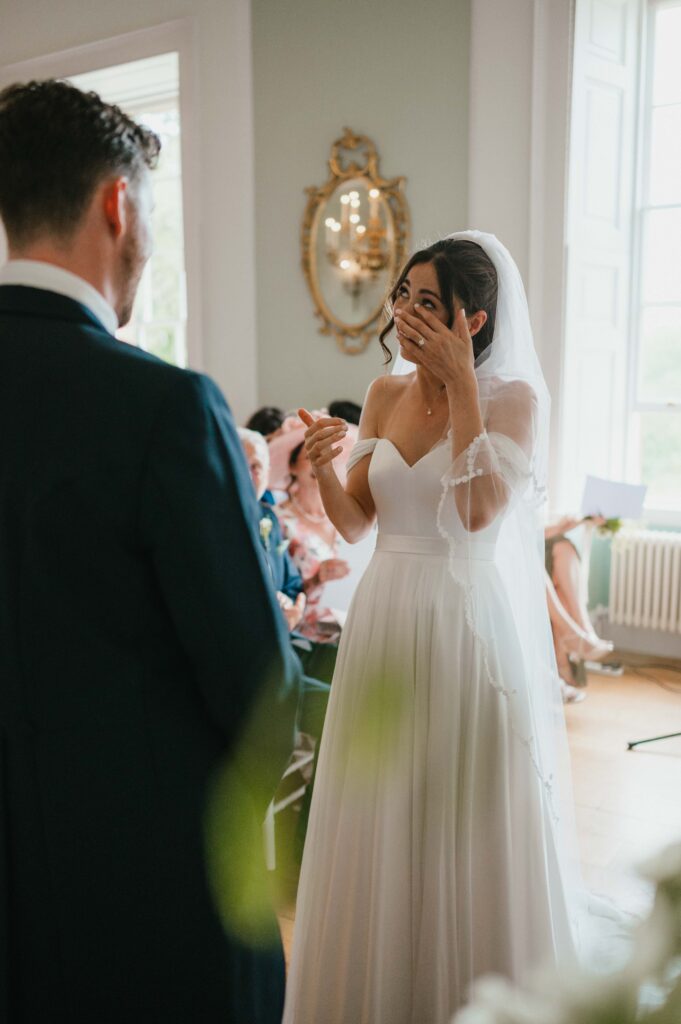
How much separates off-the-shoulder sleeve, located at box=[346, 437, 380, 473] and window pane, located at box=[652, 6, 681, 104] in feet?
12.6

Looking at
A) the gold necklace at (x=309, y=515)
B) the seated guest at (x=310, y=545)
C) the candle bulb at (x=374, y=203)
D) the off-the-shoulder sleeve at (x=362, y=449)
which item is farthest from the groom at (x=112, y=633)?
the candle bulb at (x=374, y=203)

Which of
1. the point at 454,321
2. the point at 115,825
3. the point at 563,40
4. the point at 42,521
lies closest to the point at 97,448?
the point at 42,521

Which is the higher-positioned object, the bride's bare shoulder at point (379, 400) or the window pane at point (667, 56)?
the window pane at point (667, 56)

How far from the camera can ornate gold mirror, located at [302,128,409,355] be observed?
4.75 meters

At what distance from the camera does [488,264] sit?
1702mm

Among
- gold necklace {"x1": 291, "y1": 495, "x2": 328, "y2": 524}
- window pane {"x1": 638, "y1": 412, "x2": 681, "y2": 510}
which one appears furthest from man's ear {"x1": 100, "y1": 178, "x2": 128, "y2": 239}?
window pane {"x1": 638, "y1": 412, "x2": 681, "y2": 510}

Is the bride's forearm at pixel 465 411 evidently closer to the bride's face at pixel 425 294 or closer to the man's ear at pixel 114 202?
the bride's face at pixel 425 294

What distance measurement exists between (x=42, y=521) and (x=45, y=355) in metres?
0.17

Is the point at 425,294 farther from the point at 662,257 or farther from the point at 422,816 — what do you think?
the point at 662,257

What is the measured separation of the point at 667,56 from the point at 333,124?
1.83 metres

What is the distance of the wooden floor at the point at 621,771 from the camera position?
8.73ft

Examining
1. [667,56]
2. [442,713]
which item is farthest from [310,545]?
[667,56]

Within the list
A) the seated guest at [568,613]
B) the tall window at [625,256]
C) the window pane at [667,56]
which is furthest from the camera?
the window pane at [667,56]

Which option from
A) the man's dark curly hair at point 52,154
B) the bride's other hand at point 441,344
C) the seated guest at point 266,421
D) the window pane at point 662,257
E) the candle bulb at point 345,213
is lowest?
the seated guest at point 266,421
